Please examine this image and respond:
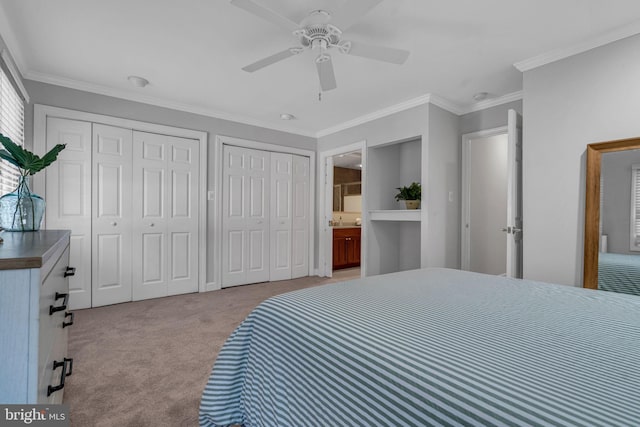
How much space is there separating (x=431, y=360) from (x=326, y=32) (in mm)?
2143

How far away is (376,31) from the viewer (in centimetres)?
230

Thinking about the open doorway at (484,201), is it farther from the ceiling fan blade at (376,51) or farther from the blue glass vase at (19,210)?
the blue glass vase at (19,210)

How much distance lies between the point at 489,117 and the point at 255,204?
3257mm

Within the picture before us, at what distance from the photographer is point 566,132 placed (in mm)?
2486

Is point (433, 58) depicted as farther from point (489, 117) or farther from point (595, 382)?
point (595, 382)

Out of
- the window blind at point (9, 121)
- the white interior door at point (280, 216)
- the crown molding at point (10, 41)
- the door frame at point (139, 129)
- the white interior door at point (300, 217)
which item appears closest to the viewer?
the crown molding at point (10, 41)

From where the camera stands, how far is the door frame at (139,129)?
3.02 metres

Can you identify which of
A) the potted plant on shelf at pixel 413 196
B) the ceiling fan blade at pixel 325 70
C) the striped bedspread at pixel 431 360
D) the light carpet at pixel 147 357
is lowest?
the light carpet at pixel 147 357

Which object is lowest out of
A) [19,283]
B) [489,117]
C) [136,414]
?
[136,414]

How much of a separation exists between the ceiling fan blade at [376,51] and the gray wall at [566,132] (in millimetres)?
1396

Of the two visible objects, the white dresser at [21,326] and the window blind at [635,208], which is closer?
the white dresser at [21,326]

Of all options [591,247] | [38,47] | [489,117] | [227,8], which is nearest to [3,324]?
[227,8]

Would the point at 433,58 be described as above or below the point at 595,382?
above

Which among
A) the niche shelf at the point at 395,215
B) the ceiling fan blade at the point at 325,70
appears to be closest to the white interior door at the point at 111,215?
the ceiling fan blade at the point at 325,70
